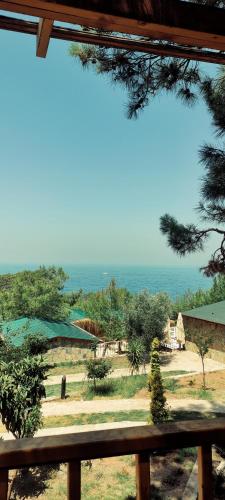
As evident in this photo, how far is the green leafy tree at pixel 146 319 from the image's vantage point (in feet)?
67.0

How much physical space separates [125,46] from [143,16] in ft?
1.17

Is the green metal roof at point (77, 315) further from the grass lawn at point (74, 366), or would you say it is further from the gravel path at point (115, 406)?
the gravel path at point (115, 406)

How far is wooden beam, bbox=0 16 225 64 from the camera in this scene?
4.68 ft

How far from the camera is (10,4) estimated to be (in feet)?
3.91

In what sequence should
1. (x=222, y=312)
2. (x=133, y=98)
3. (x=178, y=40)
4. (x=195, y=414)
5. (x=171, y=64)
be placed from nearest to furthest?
(x=178, y=40) → (x=171, y=64) → (x=133, y=98) → (x=195, y=414) → (x=222, y=312)

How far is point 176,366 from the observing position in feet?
60.5

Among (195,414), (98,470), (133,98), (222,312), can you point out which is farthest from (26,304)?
(133,98)

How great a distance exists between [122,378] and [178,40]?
1649cm

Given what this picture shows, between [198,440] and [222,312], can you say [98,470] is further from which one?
[222,312]

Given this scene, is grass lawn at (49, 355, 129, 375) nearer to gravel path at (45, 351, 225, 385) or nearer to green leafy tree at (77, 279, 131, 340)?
gravel path at (45, 351, 225, 385)

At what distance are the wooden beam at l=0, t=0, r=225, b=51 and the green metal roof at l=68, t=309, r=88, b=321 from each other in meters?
25.3

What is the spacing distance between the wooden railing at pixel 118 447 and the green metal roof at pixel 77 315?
25278mm

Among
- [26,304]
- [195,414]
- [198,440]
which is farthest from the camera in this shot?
[26,304]

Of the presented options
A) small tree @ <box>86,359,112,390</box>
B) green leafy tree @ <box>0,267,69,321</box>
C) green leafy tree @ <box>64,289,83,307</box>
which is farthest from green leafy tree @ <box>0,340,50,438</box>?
green leafy tree @ <box>64,289,83,307</box>
